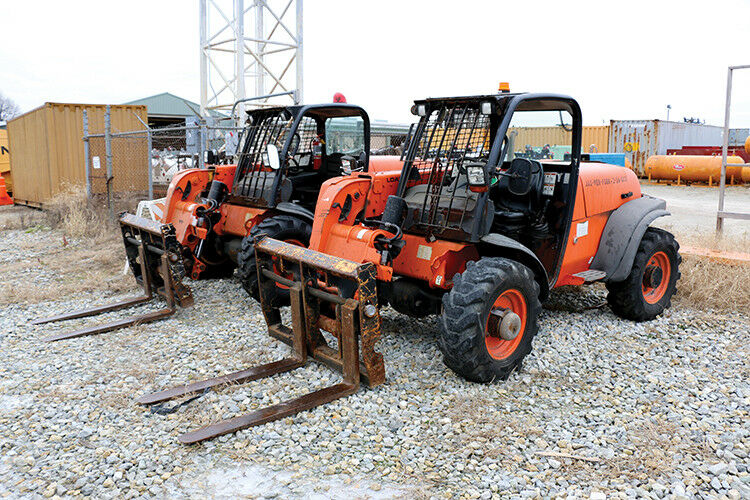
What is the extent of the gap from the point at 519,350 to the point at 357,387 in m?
1.35

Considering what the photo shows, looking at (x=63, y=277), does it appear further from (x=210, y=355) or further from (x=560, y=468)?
(x=560, y=468)

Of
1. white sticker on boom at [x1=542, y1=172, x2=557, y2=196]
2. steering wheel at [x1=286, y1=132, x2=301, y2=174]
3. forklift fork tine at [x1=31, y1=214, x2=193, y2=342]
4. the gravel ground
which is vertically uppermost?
steering wheel at [x1=286, y1=132, x2=301, y2=174]

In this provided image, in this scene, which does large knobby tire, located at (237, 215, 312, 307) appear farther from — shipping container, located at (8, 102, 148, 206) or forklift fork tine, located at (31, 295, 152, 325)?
shipping container, located at (8, 102, 148, 206)

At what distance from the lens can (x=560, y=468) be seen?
3611mm

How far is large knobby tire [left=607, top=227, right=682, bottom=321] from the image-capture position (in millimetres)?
6125

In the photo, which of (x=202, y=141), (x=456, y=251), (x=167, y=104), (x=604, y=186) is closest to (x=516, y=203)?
(x=604, y=186)

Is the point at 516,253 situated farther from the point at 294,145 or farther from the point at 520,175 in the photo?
the point at 294,145

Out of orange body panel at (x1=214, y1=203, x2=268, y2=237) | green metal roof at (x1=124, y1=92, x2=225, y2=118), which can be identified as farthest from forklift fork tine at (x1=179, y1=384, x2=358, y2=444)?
green metal roof at (x1=124, y1=92, x2=225, y2=118)

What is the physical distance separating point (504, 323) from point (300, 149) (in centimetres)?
412

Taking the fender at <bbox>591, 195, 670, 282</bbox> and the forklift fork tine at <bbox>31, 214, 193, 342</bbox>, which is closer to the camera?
the fender at <bbox>591, 195, 670, 282</bbox>

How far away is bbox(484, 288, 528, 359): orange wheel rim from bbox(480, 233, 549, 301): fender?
1.11 feet

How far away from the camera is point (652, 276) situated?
6320 millimetres

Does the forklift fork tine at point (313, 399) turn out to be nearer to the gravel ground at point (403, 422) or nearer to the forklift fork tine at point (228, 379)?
the gravel ground at point (403, 422)

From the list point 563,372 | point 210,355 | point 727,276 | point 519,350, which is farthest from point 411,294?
Result: point 727,276
